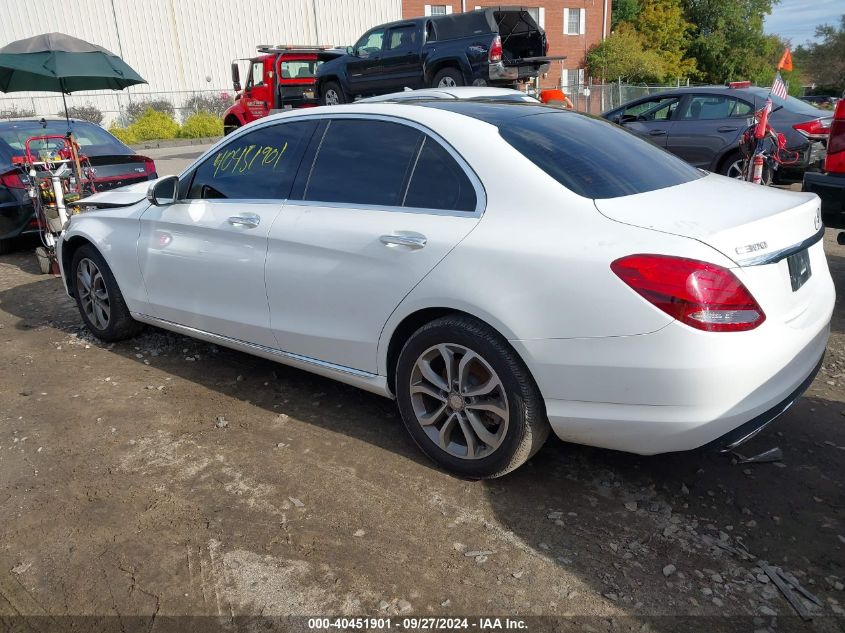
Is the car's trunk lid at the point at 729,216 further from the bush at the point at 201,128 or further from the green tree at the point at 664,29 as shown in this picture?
the green tree at the point at 664,29

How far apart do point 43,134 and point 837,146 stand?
841 cm

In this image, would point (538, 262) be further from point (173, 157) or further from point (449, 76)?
point (173, 157)

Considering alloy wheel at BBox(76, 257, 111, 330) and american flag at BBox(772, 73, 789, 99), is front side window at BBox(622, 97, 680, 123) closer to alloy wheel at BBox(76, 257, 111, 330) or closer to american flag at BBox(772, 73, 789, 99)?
american flag at BBox(772, 73, 789, 99)

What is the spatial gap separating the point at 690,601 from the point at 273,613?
1487 mm

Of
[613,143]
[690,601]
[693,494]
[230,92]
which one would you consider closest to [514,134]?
[613,143]

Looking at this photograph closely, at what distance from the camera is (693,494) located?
3096 millimetres

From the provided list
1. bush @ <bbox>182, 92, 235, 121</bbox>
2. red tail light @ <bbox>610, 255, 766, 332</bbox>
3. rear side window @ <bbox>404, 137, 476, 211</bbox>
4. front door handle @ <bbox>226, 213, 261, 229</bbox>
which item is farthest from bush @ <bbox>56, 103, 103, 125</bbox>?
red tail light @ <bbox>610, 255, 766, 332</bbox>

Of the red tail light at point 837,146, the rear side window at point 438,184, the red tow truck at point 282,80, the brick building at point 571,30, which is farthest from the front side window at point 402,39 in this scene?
the brick building at point 571,30

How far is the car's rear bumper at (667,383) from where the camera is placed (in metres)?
2.52

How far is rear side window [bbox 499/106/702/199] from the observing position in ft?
9.95

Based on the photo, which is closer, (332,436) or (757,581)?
(757,581)

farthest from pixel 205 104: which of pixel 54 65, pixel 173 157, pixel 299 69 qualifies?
pixel 54 65

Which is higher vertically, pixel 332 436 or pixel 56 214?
pixel 56 214

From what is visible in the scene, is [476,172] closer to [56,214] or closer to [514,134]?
[514,134]
